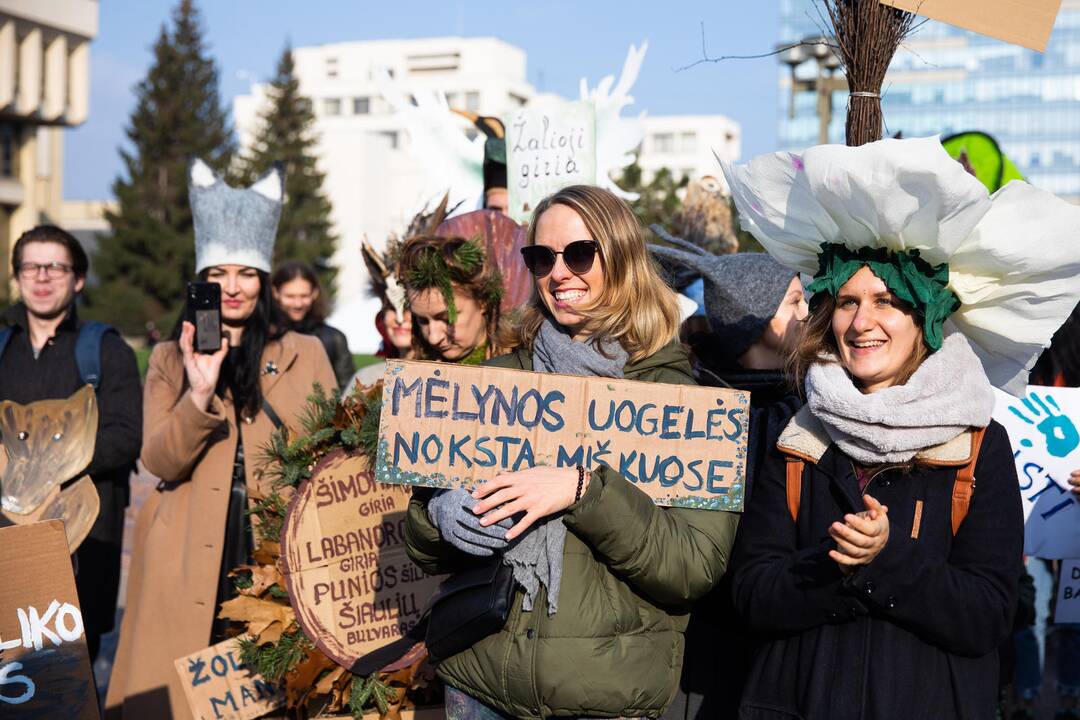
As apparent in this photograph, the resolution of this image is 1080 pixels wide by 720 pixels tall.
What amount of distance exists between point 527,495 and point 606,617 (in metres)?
0.37

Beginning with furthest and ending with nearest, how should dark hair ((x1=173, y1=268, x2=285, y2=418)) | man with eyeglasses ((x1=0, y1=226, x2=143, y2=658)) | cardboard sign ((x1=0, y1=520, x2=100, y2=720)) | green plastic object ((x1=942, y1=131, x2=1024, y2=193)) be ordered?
green plastic object ((x1=942, y1=131, x2=1024, y2=193)), man with eyeglasses ((x1=0, y1=226, x2=143, y2=658)), dark hair ((x1=173, y1=268, x2=285, y2=418)), cardboard sign ((x1=0, y1=520, x2=100, y2=720))

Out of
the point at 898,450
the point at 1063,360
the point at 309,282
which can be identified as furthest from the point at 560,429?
the point at 309,282

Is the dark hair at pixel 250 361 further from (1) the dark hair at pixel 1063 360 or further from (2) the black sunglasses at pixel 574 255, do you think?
(1) the dark hair at pixel 1063 360

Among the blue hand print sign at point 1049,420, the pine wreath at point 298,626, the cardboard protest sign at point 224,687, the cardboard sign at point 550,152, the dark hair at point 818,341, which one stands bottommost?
the cardboard protest sign at point 224,687

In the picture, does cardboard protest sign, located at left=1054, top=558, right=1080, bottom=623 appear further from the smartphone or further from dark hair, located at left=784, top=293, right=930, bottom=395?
the smartphone

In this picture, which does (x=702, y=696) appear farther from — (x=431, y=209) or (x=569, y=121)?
(x=431, y=209)

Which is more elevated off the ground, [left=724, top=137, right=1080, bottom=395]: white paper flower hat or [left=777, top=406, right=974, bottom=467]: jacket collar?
[left=724, top=137, right=1080, bottom=395]: white paper flower hat

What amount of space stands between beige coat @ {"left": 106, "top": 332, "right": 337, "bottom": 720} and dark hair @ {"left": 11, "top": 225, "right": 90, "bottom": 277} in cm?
74

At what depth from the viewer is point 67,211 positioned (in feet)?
257

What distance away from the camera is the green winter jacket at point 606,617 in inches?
113

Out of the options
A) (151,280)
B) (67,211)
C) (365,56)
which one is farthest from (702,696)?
(365,56)

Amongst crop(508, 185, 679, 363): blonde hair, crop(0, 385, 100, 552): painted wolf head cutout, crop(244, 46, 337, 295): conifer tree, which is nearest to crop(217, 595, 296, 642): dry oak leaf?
crop(0, 385, 100, 552): painted wolf head cutout

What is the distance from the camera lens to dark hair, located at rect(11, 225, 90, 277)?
5.22 metres

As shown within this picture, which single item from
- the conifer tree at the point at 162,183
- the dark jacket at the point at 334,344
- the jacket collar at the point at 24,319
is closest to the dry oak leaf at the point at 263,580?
the jacket collar at the point at 24,319
